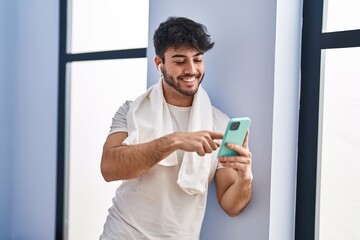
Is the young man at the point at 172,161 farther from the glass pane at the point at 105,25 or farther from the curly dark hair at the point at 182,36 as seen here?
the glass pane at the point at 105,25

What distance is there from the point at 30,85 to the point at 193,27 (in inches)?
59.1

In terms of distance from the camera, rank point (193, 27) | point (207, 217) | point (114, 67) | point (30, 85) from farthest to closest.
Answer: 1. point (30, 85)
2. point (114, 67)
3. point (207, 217)
4. point (193, 27)

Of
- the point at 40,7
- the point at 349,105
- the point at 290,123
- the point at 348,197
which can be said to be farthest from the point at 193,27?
the point at 40,7

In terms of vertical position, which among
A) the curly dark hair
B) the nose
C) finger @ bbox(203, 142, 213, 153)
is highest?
the curly dark hair

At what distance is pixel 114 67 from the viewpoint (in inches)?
92.2

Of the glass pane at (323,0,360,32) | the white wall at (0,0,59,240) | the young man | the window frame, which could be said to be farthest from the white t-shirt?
the white wall at (0,0,59,240)

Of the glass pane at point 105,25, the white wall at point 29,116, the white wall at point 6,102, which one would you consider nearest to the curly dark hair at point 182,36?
the glass pane at point 105,25

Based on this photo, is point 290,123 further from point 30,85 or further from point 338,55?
point 30,85

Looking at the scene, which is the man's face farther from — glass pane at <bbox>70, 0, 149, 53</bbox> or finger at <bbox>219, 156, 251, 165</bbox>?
glass pane at <bbox>70, 0, 149, 53</bbox>

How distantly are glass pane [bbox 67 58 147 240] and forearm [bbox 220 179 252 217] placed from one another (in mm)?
1123

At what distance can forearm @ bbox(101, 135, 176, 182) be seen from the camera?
122 centimetres

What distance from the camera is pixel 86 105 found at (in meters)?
2.43

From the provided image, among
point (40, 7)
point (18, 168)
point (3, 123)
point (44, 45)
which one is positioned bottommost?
point (18, 168)

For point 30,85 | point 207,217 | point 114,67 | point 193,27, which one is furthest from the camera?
point 30,85
